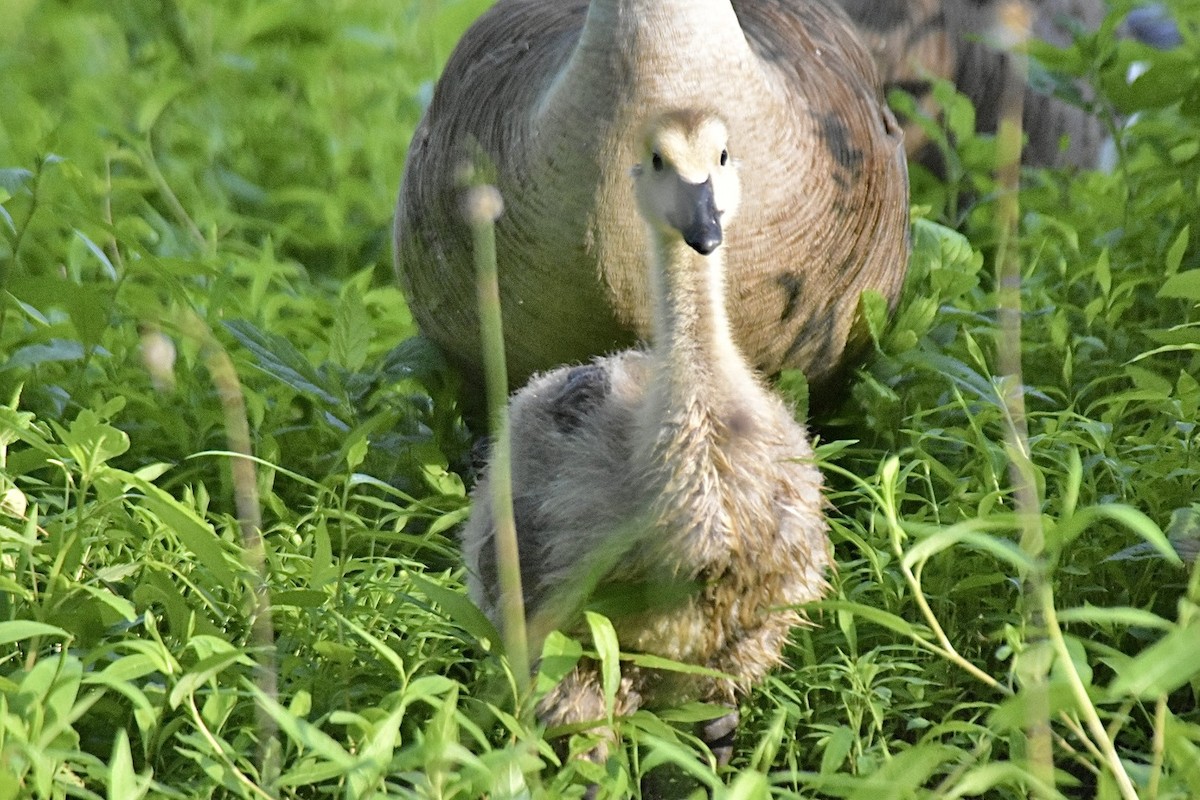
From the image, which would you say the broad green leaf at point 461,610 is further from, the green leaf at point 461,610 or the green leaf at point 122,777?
the green leaf at point 122,777

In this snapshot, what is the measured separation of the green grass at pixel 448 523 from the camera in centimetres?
250

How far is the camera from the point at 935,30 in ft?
17.9

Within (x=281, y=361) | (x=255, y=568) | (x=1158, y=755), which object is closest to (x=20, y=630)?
(x=255, y=568)

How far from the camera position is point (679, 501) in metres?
2.79

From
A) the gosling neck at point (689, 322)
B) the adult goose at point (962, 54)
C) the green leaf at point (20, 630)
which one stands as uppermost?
the adult goose at point (962, 54)

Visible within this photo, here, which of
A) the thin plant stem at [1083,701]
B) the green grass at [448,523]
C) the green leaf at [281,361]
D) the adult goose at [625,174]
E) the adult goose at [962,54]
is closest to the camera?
the thin plant stem at [1083,701]

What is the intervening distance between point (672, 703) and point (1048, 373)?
161 centimetres

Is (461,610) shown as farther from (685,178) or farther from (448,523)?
(685,178)

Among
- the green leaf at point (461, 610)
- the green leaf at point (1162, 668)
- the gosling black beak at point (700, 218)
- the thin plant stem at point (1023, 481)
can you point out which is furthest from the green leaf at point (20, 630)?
the green leaf at point (1162, 668)

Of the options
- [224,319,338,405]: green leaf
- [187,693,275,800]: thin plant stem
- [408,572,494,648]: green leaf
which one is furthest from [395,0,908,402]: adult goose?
[187,693,275,800]: thin plant stem

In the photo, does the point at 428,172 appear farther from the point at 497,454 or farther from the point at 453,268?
the point at 497,454

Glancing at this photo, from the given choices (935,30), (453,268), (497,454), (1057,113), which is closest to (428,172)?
(453,268)

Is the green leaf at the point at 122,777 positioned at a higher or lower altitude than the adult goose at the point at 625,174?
lower

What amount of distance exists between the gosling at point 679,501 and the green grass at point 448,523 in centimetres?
11
